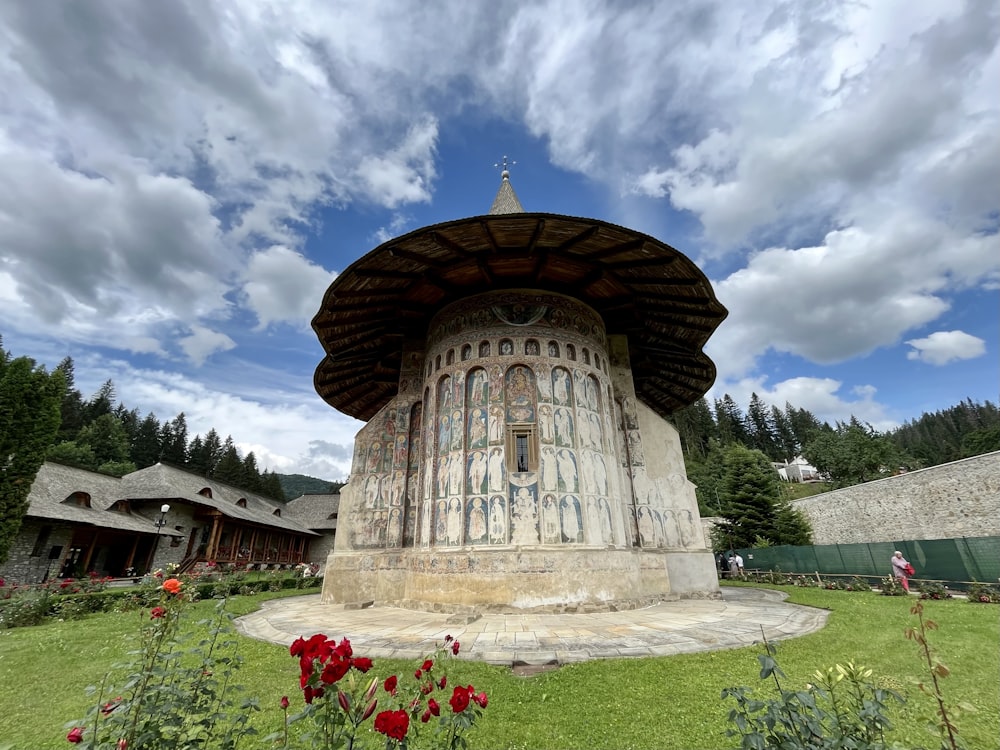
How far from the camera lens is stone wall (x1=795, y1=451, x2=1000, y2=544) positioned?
19922 millimetres

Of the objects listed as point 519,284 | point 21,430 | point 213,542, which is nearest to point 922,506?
point 519,284

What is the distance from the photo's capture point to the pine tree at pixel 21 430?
1545 centimetres

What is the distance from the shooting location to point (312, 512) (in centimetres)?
4256

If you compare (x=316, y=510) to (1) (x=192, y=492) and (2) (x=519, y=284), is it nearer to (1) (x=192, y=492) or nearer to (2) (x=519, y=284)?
(1) (x=192, y=492)

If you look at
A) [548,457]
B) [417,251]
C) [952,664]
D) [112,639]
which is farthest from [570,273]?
[112,639]

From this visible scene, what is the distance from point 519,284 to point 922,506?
2474cm

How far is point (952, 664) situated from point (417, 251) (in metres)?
12.4

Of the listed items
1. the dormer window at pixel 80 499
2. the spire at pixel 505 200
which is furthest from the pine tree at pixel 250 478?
the spire at pixel 505 200

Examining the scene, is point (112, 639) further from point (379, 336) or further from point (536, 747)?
point (379, 336)

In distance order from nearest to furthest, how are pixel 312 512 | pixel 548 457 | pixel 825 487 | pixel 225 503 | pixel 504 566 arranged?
pixel 504 566, pixel 548 457, pixel 225 503, pixel 312 512, pixel 825 487

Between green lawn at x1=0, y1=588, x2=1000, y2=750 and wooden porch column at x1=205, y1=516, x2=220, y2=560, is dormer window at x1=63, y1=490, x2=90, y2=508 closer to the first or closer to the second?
wooden porch column at x1=205, y1=516, x2=220, y2=560

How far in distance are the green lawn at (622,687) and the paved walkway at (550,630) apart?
531mm

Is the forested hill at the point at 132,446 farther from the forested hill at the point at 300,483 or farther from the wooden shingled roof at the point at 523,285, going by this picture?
the forested hill at the point at 300,483

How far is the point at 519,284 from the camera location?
14.2 meters
